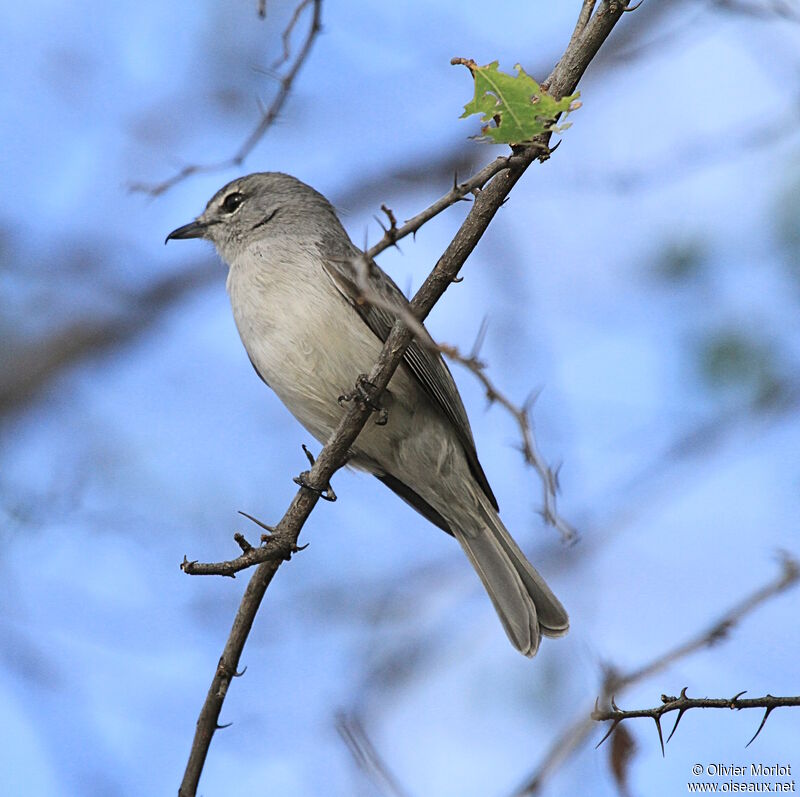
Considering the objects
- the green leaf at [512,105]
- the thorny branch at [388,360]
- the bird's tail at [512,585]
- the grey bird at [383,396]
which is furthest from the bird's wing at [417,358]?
the green leaf at [512,105]

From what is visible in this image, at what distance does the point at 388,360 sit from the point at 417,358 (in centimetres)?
156

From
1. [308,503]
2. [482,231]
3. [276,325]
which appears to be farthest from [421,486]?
[482,231]

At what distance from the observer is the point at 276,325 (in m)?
5.58

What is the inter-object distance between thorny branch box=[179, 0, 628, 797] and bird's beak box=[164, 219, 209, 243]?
3.06 metres

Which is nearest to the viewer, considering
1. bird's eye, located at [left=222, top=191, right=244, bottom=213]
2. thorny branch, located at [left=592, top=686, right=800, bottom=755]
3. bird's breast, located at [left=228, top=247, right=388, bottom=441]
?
thorny branch, located at [left=592, top=686, right=800, bottom=755]

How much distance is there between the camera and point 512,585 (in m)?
5.77

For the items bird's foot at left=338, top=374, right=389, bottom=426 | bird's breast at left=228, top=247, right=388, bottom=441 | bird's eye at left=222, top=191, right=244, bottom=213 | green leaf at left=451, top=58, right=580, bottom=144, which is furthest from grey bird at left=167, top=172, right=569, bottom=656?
green leaf at left=451, top=58, right=580, bottom=144

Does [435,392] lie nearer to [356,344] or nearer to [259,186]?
[356,344]

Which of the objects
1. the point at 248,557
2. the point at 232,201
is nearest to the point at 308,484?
the point at 248,557

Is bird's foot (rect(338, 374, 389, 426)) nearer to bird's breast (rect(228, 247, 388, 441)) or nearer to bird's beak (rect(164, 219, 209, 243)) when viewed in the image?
bird's breast (rect(228, 247, 388, 441))

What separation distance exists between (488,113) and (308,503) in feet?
5.76

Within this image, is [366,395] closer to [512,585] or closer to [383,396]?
[383,396]

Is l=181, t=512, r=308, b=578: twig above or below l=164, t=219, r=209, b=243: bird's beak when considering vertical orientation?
below

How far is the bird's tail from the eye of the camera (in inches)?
222
